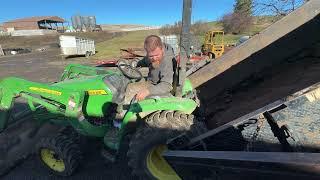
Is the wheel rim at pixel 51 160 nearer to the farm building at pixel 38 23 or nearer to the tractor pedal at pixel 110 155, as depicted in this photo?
the tractor pedal at pixel 110 155

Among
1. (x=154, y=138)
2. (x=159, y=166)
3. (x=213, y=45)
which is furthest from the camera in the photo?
(x=213, y=45)

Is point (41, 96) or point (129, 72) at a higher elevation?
point (129, 72)

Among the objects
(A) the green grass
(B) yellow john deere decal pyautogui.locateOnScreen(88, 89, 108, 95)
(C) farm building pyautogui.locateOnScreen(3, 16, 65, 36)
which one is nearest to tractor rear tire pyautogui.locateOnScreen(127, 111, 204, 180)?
(B) yellow john deere decal pyautogui.locateOnScreen(88, 89, 108, 95)

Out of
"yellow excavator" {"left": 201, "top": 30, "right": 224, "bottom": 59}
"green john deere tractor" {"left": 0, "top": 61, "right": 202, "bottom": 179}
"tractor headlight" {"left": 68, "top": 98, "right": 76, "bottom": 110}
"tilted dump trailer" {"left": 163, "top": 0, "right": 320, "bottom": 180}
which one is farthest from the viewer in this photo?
"yellow excavator" {"left": 201, "top": 30, "right": 224, "bottom": 59}

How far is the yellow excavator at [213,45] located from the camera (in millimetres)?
19219

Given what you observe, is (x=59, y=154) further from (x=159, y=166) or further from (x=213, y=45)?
(x=213, y=45)

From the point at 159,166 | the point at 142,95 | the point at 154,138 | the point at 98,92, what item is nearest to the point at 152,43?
the point at 142,95

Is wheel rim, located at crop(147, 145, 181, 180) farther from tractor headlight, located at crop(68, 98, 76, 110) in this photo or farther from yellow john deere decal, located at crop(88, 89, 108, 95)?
tractor headlight, located at crop(68, 98, 76, 110)

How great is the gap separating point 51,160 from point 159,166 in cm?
155

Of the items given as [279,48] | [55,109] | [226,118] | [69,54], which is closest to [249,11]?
[279,48]

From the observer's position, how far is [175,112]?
3.79 m

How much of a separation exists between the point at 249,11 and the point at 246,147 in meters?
9.82

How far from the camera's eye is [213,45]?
63.6ft

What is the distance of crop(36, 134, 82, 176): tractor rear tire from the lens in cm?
425
